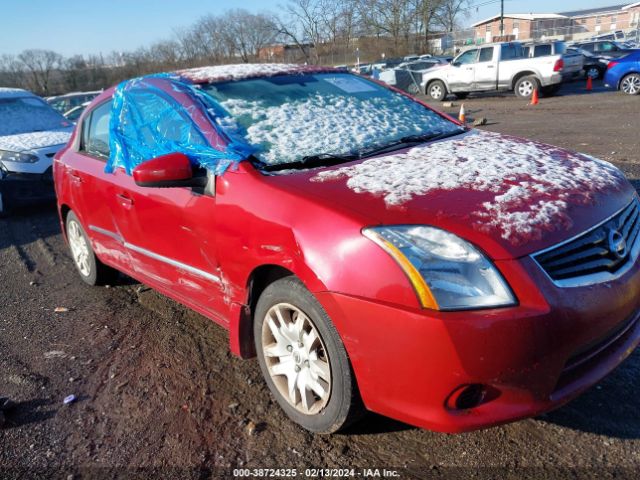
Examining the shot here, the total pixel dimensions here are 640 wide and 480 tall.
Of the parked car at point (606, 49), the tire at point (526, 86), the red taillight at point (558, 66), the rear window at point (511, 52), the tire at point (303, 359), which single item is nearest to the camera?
the tire at point (303, 359)

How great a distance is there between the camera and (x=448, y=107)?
17922 millimetres

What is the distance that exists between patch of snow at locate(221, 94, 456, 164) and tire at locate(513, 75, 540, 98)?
1597cm

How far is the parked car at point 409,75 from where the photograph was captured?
2314cm

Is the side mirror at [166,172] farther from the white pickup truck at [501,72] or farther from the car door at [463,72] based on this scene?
the car door at [463,72]

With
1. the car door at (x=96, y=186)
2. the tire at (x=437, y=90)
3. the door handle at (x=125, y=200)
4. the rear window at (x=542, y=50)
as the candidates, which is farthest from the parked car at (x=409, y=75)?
the door handle at (x=125, y=200)

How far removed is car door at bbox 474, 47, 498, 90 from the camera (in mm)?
18609

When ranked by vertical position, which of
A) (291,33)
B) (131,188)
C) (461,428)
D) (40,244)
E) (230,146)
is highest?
(291,33)

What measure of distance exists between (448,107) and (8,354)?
16.3 meters

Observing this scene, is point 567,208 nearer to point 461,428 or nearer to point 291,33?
point 461,428

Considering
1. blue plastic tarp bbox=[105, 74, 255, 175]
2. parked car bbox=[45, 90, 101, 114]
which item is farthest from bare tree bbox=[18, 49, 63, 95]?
blue plastic tarp bbox=[105, 74, 255, 175]

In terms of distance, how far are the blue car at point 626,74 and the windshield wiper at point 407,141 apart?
1558 cm

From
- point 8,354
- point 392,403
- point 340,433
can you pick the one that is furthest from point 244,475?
point 8,354

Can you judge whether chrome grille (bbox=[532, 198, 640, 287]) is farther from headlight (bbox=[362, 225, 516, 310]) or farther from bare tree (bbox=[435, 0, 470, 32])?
bare tree (bbox=[435, 0, 470, 32])

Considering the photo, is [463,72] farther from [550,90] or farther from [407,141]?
[407,141]
